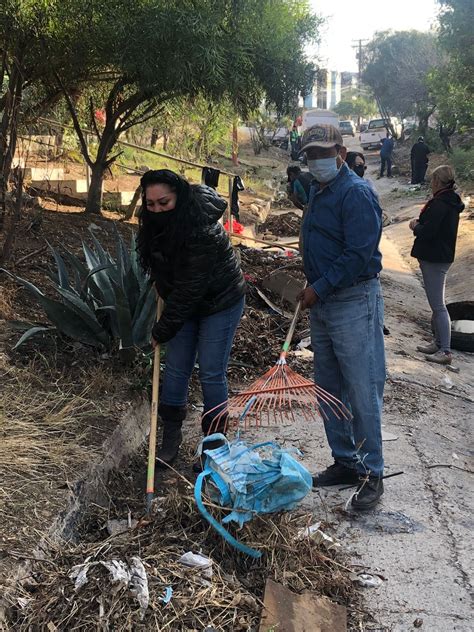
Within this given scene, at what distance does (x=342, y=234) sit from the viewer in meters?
3.48

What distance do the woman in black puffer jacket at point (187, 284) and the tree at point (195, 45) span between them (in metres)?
4.33

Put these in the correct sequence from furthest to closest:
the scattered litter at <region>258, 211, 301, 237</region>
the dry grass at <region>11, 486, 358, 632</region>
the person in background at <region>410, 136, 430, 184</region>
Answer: the person in background at <region>410, 136, 430, 184</region>
the scattered litter at <region>258, 211, 301, 237</region>
the dry grass at <region>11, 486, 358, 632</region>

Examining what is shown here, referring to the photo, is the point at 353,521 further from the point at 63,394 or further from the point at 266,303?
the point at 266,303

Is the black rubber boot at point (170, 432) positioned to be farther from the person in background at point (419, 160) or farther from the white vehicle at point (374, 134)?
the white vehicle at point (374, 134)

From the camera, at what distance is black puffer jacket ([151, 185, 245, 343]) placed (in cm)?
360

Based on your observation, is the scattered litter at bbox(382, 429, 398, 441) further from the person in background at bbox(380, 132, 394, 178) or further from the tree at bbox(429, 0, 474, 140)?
the person in background at bbox(380, 132, 394, 178)

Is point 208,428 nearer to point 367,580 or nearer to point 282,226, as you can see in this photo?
point 367,580

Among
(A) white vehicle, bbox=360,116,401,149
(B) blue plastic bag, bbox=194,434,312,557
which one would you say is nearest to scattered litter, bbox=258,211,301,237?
(B) blue plastic bag, bbox=194,434,312,557

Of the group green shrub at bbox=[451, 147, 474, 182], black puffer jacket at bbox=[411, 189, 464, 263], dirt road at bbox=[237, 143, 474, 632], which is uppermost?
green shrub at bbox=[451, 147, 474, 182]

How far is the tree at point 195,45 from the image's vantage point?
23.8 feet

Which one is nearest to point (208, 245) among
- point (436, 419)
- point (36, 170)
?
point (436, 419)

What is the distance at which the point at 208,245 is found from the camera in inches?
143

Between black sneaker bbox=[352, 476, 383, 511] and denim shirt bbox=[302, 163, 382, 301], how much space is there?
1082 millimetres

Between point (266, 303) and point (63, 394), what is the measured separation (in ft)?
12.0
